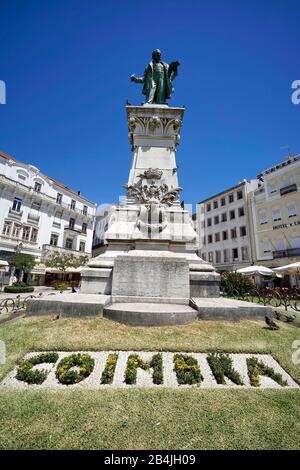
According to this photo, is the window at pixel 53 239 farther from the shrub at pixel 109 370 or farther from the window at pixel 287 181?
the shrub at pixel 109 370

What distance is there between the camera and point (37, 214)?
43.0 meters

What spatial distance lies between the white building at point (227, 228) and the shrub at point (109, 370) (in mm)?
39585

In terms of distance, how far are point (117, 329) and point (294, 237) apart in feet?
A: 120

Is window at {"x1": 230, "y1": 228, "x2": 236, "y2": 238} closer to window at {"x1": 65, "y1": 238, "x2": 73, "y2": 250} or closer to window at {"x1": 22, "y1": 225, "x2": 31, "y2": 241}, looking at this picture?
window at {"x1": 65, "y1": 238, "x2": 73, "y2": 250}

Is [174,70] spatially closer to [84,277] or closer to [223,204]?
[84,277]

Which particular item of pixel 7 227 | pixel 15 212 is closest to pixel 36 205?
pixel 15 212

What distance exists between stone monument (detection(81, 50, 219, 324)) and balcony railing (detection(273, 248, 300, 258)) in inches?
1153

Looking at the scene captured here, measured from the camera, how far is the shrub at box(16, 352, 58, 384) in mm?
3766

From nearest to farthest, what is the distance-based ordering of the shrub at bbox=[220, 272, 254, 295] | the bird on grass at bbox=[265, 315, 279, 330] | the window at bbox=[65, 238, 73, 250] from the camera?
the bird on grass at bbox=[265, 315, 279, 330] < the shrub at bbox=[220, 272, 254, 295] < the window at bbox=[65, 238, 73, 250]

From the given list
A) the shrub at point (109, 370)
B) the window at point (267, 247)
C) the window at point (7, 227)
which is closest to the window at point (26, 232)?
the window at point (7, 227)

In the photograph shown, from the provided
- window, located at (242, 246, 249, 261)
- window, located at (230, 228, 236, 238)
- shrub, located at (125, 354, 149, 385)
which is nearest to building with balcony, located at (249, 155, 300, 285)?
window, located at (242, 246, 249, 261)

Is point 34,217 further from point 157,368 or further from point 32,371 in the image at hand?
point 157,368

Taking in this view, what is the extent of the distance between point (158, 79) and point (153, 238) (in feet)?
35.8

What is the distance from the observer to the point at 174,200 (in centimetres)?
1101
